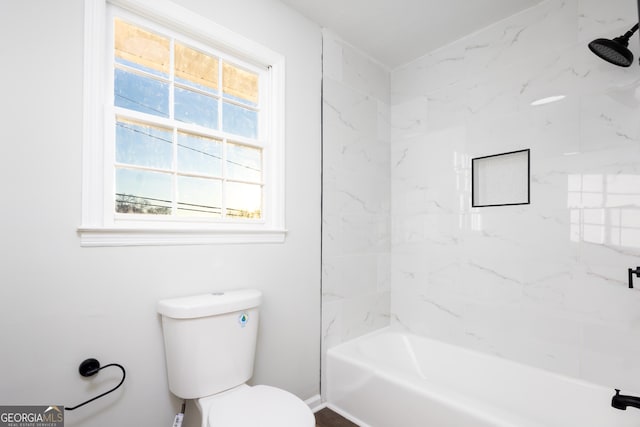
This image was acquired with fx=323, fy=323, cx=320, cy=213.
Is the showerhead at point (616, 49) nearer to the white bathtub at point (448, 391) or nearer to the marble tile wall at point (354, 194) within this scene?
the marble tile wall at point (354, 194)

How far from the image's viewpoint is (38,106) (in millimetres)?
1200

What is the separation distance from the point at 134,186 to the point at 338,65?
1.56 metres

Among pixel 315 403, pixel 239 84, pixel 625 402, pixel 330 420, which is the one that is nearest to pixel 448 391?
pixel 625 402

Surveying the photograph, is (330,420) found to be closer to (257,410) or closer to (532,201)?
(257,410)

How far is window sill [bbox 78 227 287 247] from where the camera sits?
130cm

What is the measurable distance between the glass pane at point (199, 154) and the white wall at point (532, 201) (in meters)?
1.49

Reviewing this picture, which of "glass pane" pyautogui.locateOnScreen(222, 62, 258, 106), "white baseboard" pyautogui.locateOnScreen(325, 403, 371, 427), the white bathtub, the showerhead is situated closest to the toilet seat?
the white bathtub

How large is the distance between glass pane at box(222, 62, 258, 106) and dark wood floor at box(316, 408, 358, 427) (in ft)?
6.45

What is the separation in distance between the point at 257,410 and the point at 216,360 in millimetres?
305

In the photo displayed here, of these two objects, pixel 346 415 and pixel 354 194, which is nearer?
pixel 346 415

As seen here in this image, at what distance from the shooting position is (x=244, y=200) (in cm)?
188

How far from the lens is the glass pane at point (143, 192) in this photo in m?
1.47

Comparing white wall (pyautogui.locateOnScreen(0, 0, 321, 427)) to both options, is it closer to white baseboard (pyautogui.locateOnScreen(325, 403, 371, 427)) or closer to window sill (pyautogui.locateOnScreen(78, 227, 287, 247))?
window sill (pyautogui.locateOnScreen(78, 227, 287, 247))

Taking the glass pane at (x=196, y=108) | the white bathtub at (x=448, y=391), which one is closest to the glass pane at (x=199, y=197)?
the glass pane at (x=196, y=108)
